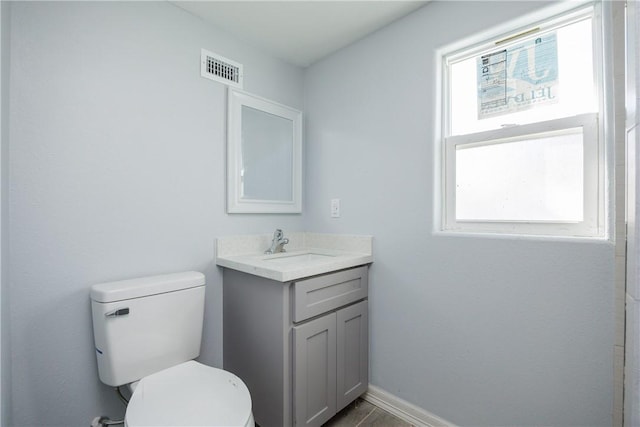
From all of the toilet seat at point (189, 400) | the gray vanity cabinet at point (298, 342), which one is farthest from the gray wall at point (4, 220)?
the gray vanity cabinet at point (298, 342)

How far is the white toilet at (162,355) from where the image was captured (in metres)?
0.93

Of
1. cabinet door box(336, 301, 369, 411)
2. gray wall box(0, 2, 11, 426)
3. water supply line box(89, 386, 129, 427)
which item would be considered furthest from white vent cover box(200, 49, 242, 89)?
water supply line box(89, 386, 129, 427)

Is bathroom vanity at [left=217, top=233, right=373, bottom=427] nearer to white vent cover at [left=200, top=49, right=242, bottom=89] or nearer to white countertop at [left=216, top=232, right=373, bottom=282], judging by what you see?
white countertop at [left=216, top=232, right=373, bottom=282]

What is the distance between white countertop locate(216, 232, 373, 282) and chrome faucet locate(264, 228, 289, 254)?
0.14 ft

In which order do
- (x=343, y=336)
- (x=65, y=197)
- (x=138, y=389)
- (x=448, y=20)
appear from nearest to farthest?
(x=138, y=389) < (x=65, y=197) < (x=448, y=20) < (x=343, y=336)

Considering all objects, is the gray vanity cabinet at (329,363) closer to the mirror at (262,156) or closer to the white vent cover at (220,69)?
the mirror at (262,156)

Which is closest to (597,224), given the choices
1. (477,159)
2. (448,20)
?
(477,159)

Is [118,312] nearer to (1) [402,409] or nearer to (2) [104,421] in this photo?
(2) [104,421]

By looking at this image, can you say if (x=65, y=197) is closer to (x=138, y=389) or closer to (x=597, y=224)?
(x=138, y=389)

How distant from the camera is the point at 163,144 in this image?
144 cm

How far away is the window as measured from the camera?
1.14m

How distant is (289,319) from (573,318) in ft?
3.76

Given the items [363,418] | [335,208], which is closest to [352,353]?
[363,418]

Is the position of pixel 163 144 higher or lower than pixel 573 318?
higher
